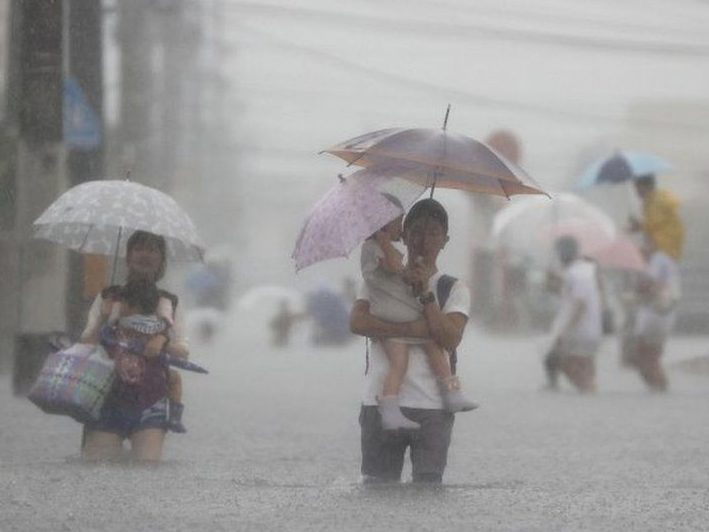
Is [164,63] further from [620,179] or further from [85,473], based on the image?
[85,473]

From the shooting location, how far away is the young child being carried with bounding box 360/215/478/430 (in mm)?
9180

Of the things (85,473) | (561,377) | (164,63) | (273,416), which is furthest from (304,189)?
(85,473)

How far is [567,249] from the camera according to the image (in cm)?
2058

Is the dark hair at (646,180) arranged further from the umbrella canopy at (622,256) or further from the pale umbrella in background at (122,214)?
the pale umbrella in background at (122,214)

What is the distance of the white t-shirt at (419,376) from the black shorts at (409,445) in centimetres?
4

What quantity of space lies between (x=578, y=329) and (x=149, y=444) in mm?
9884

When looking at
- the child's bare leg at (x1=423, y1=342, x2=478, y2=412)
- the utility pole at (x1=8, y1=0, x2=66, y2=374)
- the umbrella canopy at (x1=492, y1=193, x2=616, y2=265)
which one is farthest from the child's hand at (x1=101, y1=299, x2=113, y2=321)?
the umbrella canopy at (x1=492, y1=193, x2=616, y2=265)

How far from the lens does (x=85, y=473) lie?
32.8ft

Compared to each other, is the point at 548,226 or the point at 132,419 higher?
the point at 132,419

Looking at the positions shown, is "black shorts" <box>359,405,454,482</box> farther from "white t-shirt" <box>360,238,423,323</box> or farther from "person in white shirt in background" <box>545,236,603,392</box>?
"person in white shirt in background" <box>545,236,603,392</box>

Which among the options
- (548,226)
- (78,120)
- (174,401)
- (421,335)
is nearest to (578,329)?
(548,226)

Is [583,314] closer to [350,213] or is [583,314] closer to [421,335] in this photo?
[421,335]

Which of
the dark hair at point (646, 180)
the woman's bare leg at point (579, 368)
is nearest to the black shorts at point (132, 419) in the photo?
the woman's bare leg at point (579, 368)

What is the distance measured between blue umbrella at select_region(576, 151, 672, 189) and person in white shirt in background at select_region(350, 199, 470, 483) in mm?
11191
